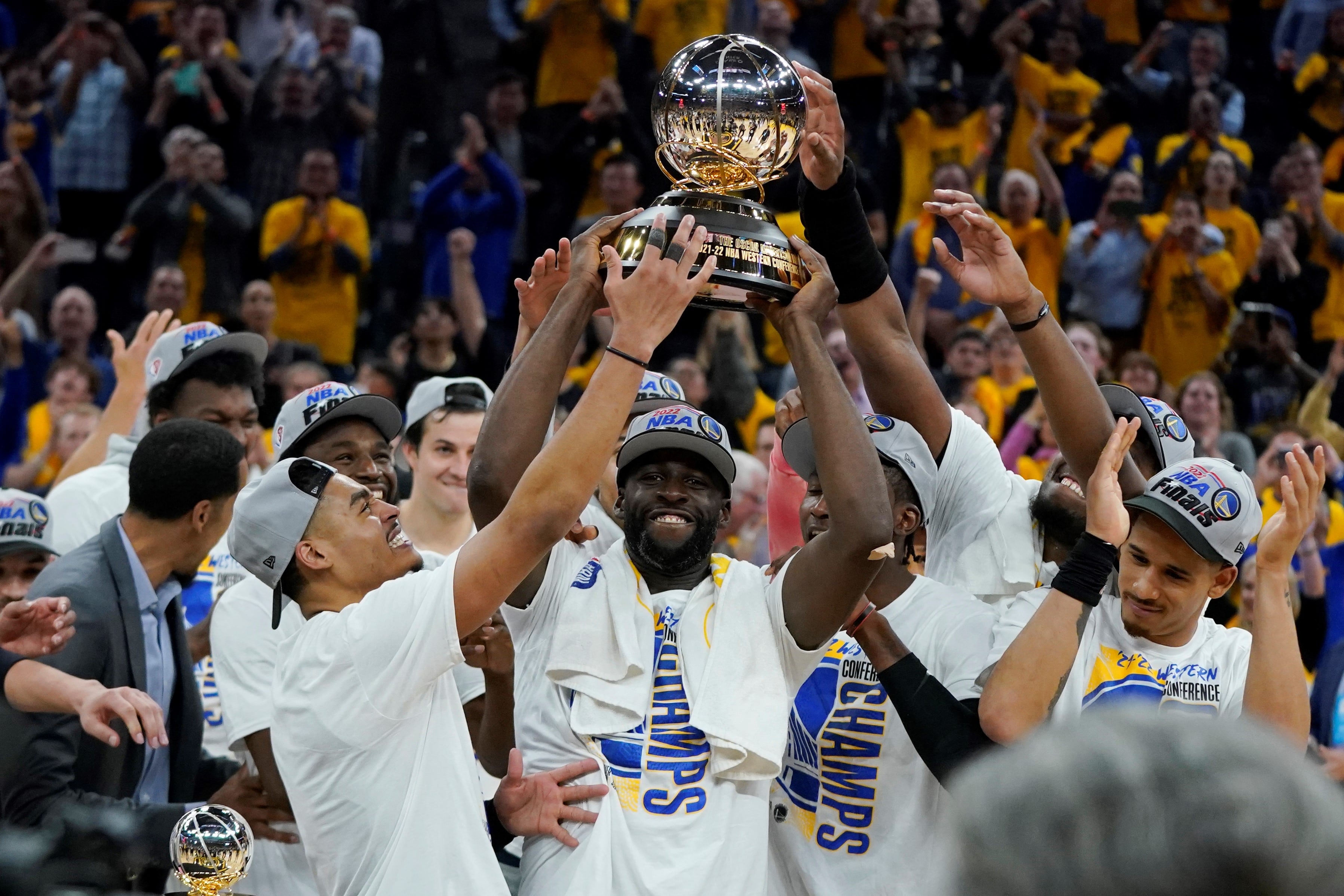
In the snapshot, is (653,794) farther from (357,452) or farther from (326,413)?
(326,413)

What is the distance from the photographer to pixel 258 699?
3.86 metres

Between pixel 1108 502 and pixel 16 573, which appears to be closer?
pixel 1108 502

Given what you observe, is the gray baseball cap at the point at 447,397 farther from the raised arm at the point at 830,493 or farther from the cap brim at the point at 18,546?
the raised arm at the point at 830,493

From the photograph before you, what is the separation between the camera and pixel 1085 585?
10.1 ft

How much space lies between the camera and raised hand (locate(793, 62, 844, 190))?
3.46 metres

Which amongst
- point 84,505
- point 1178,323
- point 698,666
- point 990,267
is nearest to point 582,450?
point 698,666

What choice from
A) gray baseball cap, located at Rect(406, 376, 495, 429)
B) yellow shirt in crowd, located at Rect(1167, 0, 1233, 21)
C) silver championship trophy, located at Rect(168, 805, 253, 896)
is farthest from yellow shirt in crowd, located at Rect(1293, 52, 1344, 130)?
silver championship trophy, located at Rect(168, 805, 253, 896)

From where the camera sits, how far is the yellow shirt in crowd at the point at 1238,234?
1123 centimetres

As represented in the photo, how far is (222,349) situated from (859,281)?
2.32 meters

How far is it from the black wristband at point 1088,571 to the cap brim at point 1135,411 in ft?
Answer: 2.42

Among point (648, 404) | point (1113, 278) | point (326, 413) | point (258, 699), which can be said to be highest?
point (326, 413)

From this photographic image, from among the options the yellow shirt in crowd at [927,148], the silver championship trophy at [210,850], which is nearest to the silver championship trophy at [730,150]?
the silver championship trophy at [210,850]

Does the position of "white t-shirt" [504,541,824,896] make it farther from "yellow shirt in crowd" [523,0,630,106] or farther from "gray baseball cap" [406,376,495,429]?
"yellow shirt in crowd" [523,0,630,106]

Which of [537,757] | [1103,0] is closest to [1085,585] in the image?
[537,757]
